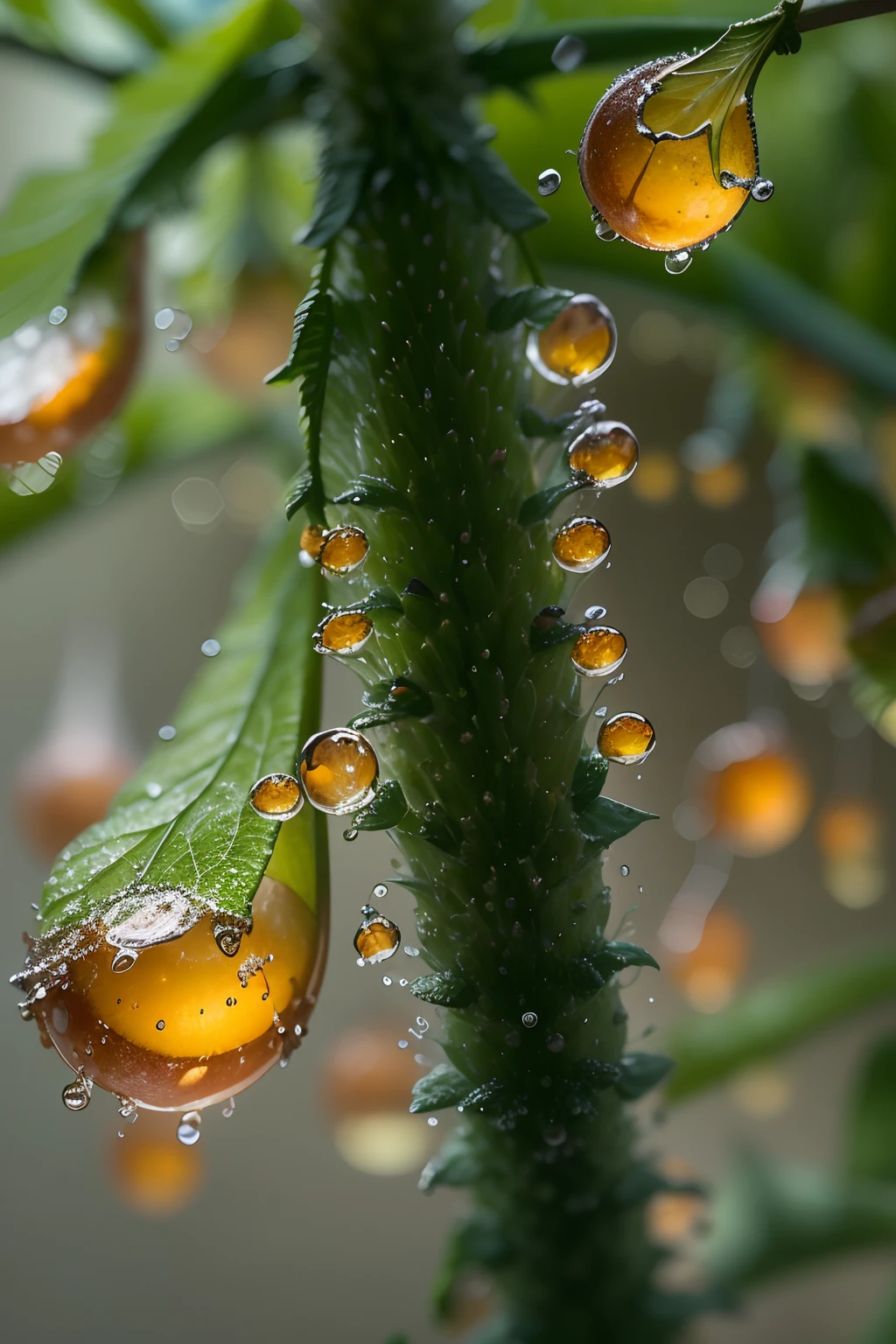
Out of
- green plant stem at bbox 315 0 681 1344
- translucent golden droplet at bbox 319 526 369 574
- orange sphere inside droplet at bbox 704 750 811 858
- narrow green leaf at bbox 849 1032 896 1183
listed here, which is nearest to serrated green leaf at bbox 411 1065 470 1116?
green plant stem at bbox 315 0 681 1344

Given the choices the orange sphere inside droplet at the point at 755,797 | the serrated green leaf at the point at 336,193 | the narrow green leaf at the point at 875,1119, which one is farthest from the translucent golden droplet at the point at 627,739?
the narrow green leaf at the point at 875,1119

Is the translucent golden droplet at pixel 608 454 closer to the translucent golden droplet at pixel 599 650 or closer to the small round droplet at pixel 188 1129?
the translucent golden droplet at pixel 599 650

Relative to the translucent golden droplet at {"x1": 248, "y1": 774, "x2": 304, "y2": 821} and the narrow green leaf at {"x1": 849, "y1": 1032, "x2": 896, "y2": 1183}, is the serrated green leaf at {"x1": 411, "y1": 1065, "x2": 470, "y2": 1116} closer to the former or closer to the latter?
the translucent golden droplet at {"x1": 248, "y1": 774, "x2": 304, "y2": 821}

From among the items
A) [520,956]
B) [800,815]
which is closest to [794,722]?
[800,815]

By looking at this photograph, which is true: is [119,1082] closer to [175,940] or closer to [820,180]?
[175,940]

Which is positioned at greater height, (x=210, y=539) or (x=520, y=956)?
(x=210, y=539)

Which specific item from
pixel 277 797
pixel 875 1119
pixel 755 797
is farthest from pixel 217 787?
pixel 875 1119
